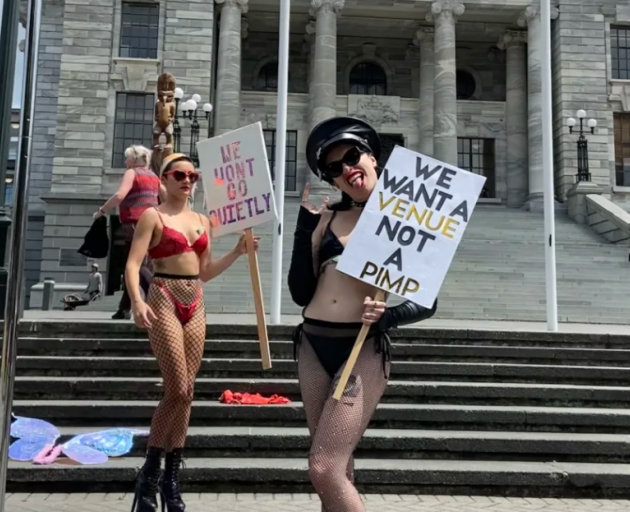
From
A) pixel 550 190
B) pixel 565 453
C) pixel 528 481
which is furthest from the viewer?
pixel 550 190

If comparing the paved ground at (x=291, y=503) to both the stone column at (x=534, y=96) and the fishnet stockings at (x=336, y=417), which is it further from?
the stone column at (x=534, y=96)

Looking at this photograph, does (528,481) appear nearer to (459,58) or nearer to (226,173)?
(226,173)

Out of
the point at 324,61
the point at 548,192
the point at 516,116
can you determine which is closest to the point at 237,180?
the point at 548,192

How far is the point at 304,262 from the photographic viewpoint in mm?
3039

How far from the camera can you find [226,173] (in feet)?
14.4

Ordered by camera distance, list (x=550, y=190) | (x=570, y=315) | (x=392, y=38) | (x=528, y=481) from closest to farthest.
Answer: (x=528, y=481), (x=550, y=190), (x=570, y=315), (x=392, y=38)

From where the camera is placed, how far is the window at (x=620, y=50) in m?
27.0

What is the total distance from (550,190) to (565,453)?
4.91 meters

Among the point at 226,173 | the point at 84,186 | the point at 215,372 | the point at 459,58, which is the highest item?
the point at 459,58

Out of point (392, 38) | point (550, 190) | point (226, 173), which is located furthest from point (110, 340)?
point (392, 38)

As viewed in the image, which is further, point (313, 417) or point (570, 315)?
point (570, 315)

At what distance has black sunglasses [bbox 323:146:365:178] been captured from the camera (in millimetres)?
3002

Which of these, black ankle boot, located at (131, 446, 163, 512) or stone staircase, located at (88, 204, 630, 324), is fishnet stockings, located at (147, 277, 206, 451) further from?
stone staircase, located at (88, 204, 630, 324)

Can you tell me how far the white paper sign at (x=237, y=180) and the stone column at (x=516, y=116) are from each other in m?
24.7
